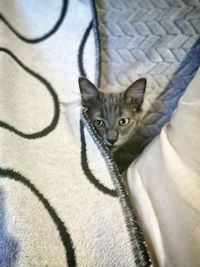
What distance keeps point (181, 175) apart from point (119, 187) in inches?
5.5

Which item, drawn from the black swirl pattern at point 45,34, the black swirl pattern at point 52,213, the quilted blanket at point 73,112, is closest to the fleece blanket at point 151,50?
the quilted blanket at point 73,112

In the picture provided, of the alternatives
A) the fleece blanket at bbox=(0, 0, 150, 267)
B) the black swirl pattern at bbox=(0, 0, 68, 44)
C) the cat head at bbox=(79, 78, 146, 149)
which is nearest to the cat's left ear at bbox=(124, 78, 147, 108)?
the cat head at bbox=(79, 78, 146, 149)

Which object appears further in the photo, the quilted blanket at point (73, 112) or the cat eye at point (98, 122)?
the cat eye at point (98, 122)

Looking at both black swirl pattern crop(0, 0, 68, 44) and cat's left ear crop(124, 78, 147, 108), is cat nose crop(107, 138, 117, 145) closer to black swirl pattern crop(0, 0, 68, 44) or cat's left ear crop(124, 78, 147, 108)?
cat's left ear crop(124, 78, 147, 108)

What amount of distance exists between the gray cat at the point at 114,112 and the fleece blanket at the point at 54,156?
53 mm

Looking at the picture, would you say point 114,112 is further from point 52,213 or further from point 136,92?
point 52,213

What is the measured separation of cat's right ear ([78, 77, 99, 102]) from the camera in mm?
1017

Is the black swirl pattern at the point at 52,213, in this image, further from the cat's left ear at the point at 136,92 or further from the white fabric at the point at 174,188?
the cat's left ear at the point at 136,92

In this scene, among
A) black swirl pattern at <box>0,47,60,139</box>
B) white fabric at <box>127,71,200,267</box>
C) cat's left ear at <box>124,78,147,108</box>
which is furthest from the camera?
cat's left ear at <box>124,78,147,108</box>

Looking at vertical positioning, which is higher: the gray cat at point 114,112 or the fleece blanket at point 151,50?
the fleece blanket at point 151,50

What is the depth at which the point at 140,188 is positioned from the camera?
32.9 inches

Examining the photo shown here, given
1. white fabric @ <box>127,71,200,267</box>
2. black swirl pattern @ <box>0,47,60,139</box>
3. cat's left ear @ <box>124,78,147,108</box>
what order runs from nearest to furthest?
1. white fabric @ <box>127,71,200,267</box>
2. black swirl pattern @ <box>0,47,60,139</box>
3. cat's left ear @ <box>124,78,147,108</box>

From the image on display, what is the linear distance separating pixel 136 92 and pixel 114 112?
8cm

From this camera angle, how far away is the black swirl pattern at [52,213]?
0.74 m
